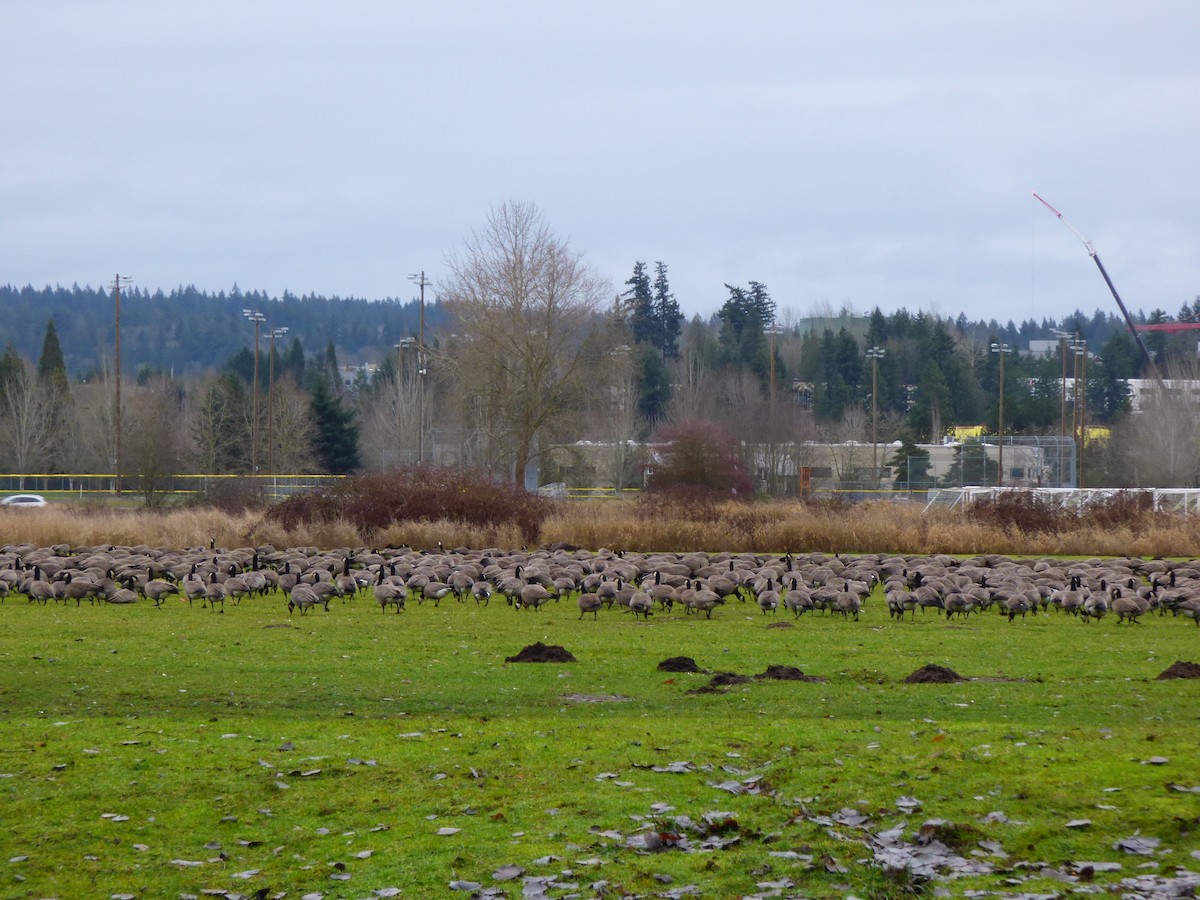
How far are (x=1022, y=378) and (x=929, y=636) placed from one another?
11576 centimetres

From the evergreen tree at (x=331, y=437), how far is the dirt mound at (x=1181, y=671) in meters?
86.2

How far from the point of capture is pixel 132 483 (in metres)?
73.2

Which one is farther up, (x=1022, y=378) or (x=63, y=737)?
(x=1022, y=378)

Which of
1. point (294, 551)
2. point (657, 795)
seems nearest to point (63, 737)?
point (657, 795)

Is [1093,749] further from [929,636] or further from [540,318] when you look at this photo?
[540,318]

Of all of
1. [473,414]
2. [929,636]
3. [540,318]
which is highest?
[540,318]

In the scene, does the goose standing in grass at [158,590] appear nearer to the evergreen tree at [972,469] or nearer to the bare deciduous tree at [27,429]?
the evergreen tree at [972,469]

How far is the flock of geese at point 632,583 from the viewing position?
2489 centimetres

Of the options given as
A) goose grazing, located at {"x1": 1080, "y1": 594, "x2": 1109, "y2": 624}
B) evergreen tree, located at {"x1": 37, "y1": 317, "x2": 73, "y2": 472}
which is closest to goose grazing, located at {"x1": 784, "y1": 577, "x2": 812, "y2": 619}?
goose grazing, located at {"x1": 1080, "y1": 594, "x2": 1109, "y2": 624}

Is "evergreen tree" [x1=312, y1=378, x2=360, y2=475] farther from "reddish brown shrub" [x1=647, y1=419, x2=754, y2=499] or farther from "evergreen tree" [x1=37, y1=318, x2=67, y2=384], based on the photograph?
"reddish brown shrub" [x1=647, y1=419, x2=754, y2=499]

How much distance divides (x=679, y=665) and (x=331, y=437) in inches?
3337

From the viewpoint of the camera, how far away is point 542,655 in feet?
60.3

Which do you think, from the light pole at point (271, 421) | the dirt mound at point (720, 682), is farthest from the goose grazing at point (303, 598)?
the light pole at point (271, 421)

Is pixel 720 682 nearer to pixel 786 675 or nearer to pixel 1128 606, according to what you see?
pixel 786 675
